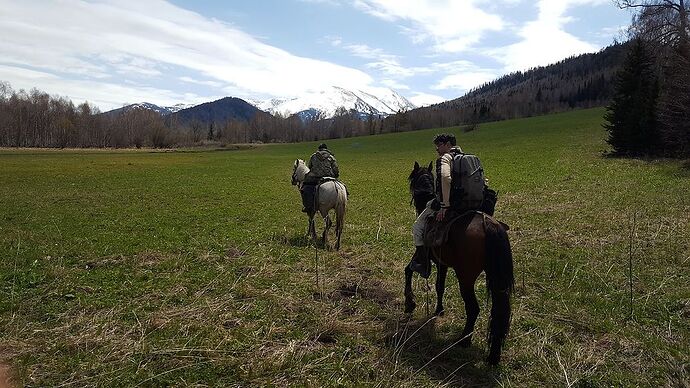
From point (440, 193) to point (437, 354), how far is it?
2.26 meters

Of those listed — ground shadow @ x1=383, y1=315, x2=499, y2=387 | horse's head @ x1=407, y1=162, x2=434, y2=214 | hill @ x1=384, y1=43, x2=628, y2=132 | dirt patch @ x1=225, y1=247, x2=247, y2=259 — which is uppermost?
hill @ x1=384, y1=43, x2=628, y2=132

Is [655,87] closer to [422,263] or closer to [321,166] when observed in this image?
[321,166]

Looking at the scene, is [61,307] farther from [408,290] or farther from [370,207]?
[370,207]

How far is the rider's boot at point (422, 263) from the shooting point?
6.95 metres

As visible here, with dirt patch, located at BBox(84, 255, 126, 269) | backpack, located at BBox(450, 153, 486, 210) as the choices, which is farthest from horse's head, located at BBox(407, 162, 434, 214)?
dirt patch, located at BBox(84, 255, 126, 269)

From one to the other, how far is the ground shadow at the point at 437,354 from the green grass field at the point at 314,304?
3 centimetres

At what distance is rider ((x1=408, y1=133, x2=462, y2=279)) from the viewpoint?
20.4 ft

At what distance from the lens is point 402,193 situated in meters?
24.3

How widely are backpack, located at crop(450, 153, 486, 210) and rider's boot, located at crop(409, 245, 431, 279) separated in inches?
41.1

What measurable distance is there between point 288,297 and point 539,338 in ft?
13.5

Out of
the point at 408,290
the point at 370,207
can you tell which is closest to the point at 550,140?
the point at 370,207

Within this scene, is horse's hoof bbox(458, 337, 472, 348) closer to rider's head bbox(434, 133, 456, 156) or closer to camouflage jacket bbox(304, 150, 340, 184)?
rider's head bbox(434, 133, 456, 156)

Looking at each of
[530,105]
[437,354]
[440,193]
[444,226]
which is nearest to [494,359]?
[437,354]

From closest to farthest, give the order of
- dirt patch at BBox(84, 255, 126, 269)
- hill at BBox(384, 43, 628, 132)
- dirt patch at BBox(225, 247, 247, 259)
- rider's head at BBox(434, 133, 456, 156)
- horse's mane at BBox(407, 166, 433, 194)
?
rider's head at BBox(434, 133, 456, 156) < horse's mane at BBox(407, 166, 433, 194) < dirt patch at BBox(84, 255, 126, 269) < dirt patch at BBox(225, 247, 247, 259) < hill at BBox(384, 43, 628, 132)
